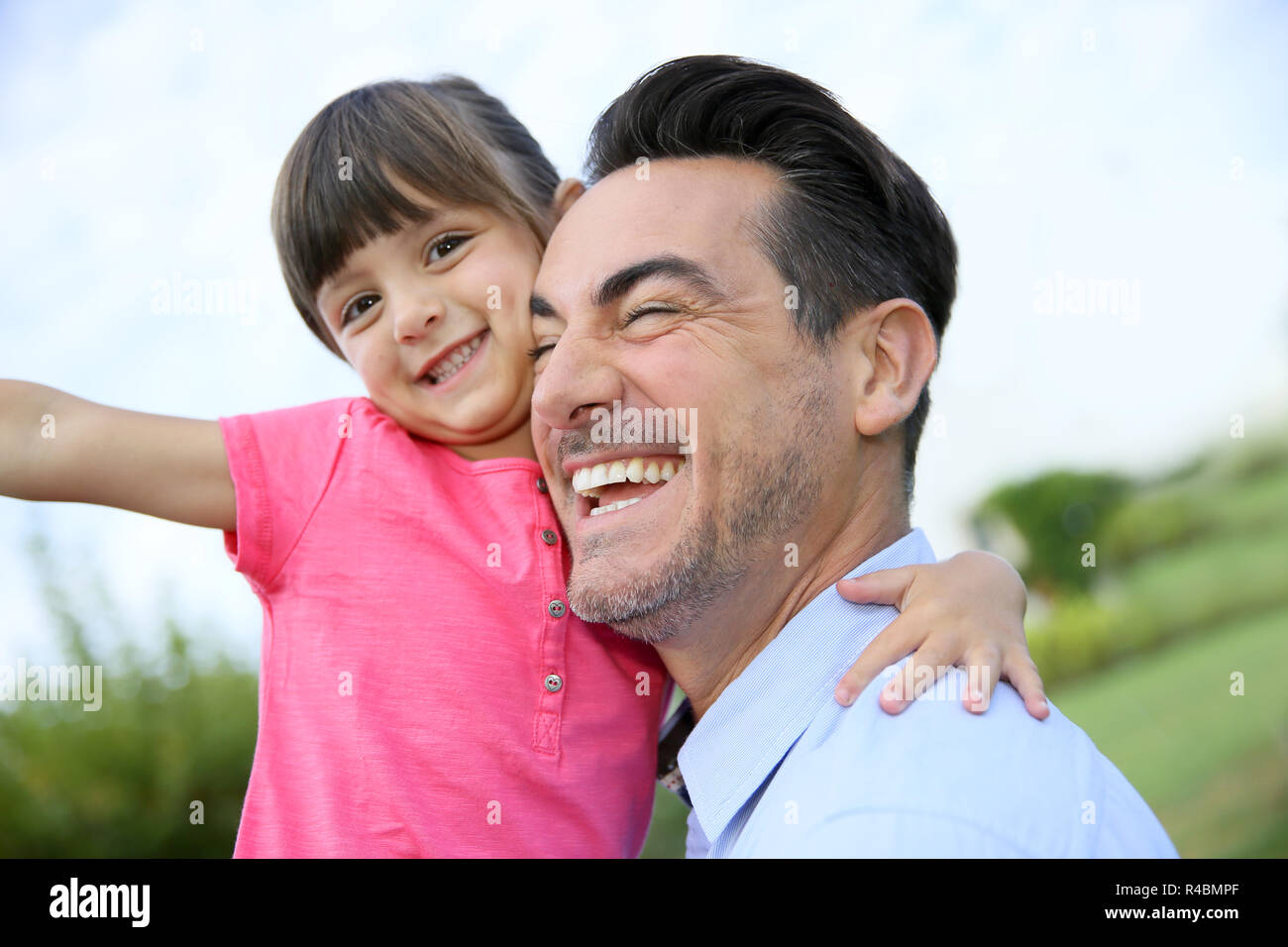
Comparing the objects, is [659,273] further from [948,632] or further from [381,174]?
[948,632]

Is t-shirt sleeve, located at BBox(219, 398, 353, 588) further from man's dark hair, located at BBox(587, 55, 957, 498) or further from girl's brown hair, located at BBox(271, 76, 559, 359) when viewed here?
man's dark hair, located at BBox(587, 55, 957, 498)

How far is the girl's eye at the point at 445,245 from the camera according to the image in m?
2.21

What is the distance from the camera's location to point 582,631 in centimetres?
204

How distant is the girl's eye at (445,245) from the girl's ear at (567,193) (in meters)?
0.26

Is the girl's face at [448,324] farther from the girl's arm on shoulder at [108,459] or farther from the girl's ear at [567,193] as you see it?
the girl's arm on shoulder at [108,459]

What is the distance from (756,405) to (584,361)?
0.35m

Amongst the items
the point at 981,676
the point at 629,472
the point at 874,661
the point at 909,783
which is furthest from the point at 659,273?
the point at 909,783

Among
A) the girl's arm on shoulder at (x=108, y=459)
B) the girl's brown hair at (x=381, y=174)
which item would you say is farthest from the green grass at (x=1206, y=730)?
the girl's arm on shoulder at (x=108, y=459)

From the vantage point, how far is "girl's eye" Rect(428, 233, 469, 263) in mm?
2213

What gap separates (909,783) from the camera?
1328 millimetres

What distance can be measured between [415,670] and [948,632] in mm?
1006

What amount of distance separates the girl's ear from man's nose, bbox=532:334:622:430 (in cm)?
55

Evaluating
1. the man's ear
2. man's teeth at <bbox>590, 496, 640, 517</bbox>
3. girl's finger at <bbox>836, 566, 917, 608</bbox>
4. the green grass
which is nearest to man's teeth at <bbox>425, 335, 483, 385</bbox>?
man's teeth at <bbox>590, 496, 640, 517</bbox>
